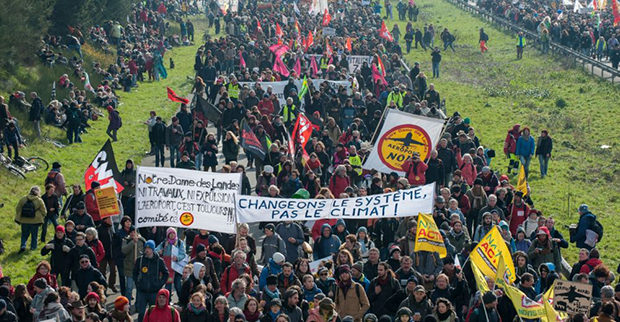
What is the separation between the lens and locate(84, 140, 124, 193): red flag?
20.1 metres

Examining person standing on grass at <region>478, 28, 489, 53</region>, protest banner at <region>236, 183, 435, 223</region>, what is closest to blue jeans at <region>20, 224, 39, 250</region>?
protest banner at <region>236, 183, 435, 223</region>

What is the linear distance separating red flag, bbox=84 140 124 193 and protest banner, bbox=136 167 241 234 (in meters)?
2.05

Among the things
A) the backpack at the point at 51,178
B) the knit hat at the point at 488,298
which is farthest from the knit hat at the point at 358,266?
the backpack at the point at 51,178

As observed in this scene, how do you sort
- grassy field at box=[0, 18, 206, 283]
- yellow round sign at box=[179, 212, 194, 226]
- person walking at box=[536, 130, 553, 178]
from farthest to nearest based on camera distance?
person walking at box=[536, 130, 553, 178], grassy field at box=[0, 18, 206, 283], yellow round sign at box=[179, 212, 194, 226]

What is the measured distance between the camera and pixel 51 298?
1460cm

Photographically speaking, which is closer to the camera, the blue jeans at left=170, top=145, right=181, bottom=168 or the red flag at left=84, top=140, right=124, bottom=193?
the red flag at left=84, top=140, right=124, bottom=193

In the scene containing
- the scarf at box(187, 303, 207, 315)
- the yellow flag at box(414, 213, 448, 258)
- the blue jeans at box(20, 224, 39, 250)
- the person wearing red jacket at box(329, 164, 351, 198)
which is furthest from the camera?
the person wearing red jacket at box(329, 164, 351, 198)

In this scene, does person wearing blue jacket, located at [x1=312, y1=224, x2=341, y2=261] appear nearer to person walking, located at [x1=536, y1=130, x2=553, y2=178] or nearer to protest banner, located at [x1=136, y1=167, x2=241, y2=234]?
protest banner, located at [x1=136, y1=167, x2=241, y2=234]

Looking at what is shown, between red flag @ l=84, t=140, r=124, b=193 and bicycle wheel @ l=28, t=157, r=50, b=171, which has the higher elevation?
red flag @ l=84, t=140, r=124, b=193

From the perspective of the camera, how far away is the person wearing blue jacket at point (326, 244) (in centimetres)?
1817

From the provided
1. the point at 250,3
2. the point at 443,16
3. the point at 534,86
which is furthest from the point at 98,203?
the point at 443,16

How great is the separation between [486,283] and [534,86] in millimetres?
32403

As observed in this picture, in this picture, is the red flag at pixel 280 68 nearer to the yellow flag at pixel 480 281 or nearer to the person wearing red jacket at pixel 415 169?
the person wearing red jacket at pixel 415 169

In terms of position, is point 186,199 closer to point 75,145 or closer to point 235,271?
point 235,271
